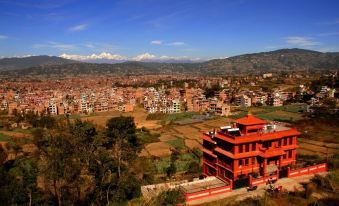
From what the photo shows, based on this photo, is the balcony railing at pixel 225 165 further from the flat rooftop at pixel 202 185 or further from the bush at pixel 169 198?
the bush at pixel 169 198

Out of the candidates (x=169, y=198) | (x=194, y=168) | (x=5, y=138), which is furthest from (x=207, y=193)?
(x=5, y=138)

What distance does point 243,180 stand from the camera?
2497 cm

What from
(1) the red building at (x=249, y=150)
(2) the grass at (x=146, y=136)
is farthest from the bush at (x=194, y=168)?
(2) the grass at (x=146, y=136)

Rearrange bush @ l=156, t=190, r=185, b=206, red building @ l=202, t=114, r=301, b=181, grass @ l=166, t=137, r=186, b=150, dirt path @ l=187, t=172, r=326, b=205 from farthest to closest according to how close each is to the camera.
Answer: grass @ l=166, t=137, r=186, b=150, red building @ l=202, t=114, r=301, b=181, dirt path @ l=187, t=172, r=326, b=205, bush @ l=156, t=190, r=185, b=206

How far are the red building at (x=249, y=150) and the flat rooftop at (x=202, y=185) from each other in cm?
71

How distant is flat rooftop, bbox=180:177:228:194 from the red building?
0.71m

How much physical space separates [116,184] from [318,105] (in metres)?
66.9

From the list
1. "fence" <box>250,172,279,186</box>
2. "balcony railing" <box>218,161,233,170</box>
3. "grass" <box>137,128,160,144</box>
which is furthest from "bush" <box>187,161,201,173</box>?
"grass" <box>137,128,160,144</box>

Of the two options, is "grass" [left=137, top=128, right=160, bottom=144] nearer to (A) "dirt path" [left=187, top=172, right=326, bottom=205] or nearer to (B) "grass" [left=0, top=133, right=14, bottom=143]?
(B) "grass" [left=0, top=133, right=14, bottom=143]

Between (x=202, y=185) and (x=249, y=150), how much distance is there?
190 inches

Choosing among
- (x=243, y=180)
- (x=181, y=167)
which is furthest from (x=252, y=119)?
(x=181, y=167)

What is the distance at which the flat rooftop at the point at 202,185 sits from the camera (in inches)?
991

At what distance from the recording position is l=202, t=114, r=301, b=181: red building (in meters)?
26.5

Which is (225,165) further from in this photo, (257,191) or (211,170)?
(257,191)
